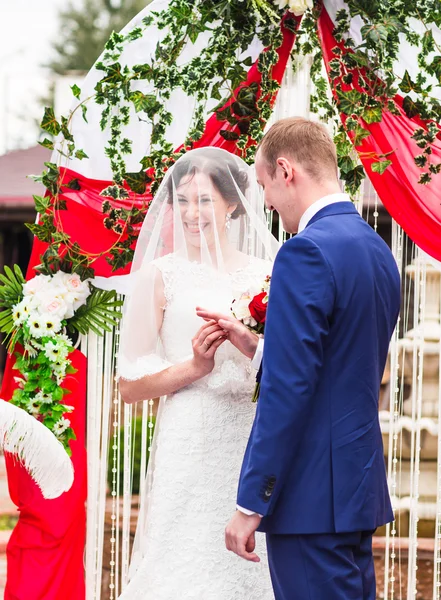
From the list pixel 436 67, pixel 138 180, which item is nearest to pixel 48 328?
pixel 138 180

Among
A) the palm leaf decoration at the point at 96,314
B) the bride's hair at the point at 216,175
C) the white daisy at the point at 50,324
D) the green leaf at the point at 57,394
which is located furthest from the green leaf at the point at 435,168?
the green leaf at the point at 57,394

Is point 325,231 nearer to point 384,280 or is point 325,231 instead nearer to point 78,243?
point 384,280

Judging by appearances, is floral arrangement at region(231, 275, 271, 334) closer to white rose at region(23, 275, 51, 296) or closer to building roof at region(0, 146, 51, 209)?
white rose at region(23, 275, 51, 296)

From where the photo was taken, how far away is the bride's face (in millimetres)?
2998

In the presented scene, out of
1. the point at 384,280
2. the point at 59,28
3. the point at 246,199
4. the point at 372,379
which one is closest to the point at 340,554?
the point at 372,379

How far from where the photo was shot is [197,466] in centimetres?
291

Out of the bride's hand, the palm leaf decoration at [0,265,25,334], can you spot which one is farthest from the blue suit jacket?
the palm leaf decoration at [0,265,25,334]

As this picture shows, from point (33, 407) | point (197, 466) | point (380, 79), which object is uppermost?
point (380, 79)

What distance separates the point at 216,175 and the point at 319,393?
1.16 metres

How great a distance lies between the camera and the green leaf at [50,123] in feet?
11.8

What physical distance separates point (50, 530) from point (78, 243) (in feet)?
4.16

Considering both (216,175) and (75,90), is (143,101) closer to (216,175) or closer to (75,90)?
(75,90)

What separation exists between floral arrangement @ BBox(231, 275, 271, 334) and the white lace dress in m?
0.22

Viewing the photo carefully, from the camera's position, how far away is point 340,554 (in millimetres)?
2107
